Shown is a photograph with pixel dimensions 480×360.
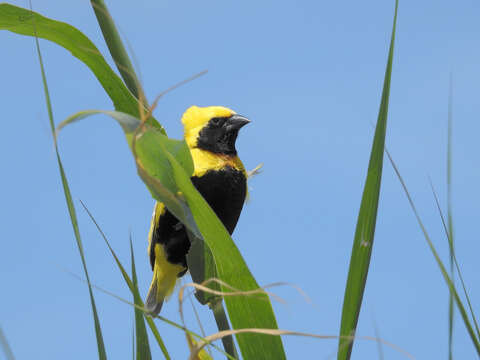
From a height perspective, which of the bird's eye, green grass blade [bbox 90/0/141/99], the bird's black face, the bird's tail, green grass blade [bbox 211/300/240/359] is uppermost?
green grass blade [bbox 90/0/141/99]

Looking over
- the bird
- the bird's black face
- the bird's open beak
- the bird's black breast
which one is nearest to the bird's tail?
the bird

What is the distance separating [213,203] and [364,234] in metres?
1.05

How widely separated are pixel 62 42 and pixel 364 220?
0.82 m

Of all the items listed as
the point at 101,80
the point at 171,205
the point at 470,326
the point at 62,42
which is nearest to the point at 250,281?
the point at 171,205

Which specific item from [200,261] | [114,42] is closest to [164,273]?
[200,261]

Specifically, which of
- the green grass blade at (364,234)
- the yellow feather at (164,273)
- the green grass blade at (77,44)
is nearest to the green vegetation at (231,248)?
the green grass blade at (364,234)

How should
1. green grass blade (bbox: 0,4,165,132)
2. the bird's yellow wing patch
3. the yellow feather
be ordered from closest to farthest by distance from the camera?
green grass blade (bbox: 0,4,165,132) → the bird's yellow wing patch → the yellow feather

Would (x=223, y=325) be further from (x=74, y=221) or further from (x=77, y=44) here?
(x=77, y=44)

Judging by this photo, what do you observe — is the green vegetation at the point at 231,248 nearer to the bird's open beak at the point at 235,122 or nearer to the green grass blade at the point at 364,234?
the green grass blade at the point at 364,234

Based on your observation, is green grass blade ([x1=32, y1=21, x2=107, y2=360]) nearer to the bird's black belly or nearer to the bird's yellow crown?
the bird's black belly

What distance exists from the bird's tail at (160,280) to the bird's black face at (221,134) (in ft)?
1.46

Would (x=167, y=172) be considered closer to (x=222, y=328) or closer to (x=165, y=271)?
(x=222, y=328)

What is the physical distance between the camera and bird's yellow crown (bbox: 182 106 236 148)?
2.14 meters

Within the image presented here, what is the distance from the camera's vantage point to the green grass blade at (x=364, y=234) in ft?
3.09
